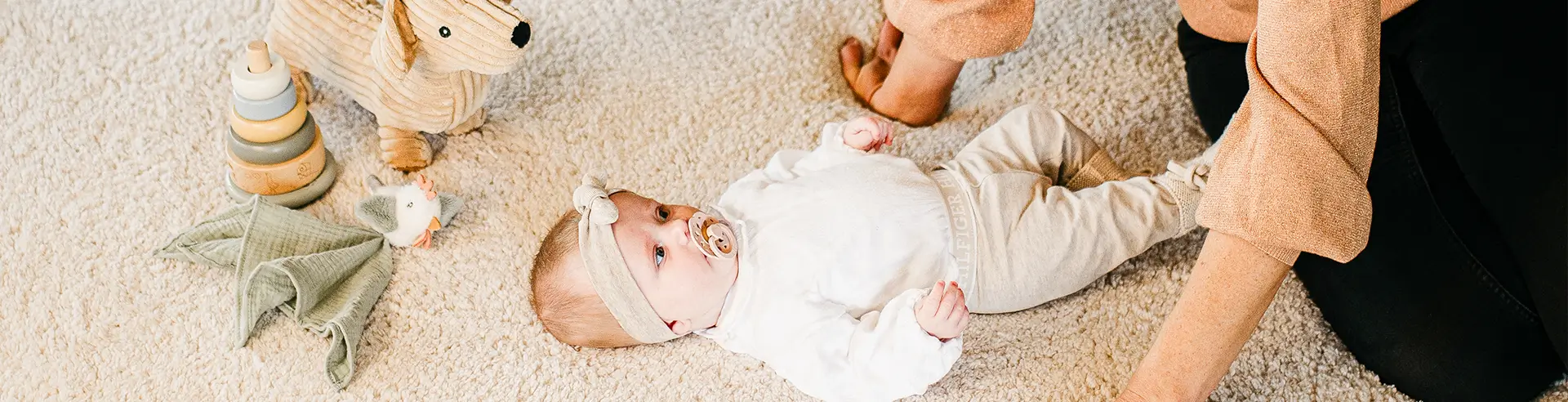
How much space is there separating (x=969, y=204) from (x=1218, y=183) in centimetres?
32

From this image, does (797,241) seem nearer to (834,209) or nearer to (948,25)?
(834,209)

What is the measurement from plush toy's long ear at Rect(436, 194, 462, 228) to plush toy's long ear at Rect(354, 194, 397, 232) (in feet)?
0.17

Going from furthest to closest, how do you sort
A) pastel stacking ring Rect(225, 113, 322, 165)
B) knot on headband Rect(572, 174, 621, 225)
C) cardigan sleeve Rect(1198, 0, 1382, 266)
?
pastel stacking ring Rect(225, 113, 322, 165) < knot on headband Rect(572, 174, 621, 225) < cardigan sleeve Rect(1198, 0, 1382, 266)

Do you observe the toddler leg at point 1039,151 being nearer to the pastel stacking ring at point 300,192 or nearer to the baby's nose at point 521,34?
the baby's nose at point 521,34

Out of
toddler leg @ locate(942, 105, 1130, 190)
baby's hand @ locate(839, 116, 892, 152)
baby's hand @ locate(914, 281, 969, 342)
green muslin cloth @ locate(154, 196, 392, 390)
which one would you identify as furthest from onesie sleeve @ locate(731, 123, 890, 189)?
green muslin cloth @ locate(154, 196, 392, 390)

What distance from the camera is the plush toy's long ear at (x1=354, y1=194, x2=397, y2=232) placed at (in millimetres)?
1145

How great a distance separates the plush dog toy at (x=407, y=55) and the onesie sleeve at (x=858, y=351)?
14.3 inches

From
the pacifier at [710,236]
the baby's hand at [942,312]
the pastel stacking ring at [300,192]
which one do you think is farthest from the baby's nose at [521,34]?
the baby's hand at [942,312]

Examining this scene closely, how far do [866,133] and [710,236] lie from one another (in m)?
0.22

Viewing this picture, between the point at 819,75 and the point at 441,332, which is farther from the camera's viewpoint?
the point at 819,75

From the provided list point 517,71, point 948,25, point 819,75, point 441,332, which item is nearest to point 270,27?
point 517,71

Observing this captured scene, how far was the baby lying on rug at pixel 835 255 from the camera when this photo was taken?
1.01m

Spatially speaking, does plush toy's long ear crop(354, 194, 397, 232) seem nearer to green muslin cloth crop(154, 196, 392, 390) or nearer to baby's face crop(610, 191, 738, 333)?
green muslin cloth crop(154, 196, 392, 390)

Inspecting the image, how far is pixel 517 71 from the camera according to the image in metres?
1.35
